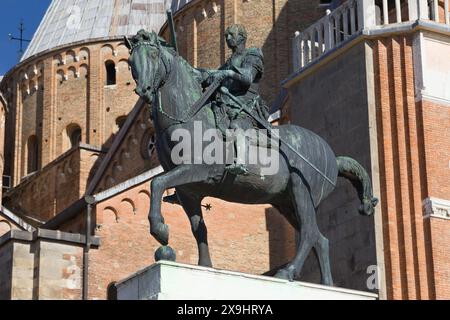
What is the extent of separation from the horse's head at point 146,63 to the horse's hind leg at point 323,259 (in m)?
2.32

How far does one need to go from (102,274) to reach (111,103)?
17.3m

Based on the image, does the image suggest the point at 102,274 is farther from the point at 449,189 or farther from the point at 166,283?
the point at 166,283

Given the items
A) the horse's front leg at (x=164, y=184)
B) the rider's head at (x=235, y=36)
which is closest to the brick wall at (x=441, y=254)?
the rider's head at (x=235, y=36)

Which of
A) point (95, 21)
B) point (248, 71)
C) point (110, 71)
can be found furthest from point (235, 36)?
point (95, 21)

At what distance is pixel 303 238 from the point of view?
13.4 m

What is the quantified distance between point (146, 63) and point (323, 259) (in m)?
2.73

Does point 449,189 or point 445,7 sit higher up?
point 445,7

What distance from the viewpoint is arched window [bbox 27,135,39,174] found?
41.8 m

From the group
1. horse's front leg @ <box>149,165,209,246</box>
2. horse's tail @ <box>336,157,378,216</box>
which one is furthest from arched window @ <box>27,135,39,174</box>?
horse's front leg @ <box>149,165,209,246</box>

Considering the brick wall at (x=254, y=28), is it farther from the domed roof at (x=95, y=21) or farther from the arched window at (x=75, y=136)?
the domed roof at (x=95, y=21)

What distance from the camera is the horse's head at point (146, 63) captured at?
42.4 ft

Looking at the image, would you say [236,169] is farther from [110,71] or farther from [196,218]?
[110,71]

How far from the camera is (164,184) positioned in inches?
500
